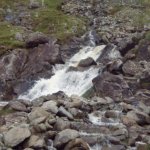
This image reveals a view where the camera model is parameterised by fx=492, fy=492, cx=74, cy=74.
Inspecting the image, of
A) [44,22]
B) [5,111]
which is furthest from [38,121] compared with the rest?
[44,22]

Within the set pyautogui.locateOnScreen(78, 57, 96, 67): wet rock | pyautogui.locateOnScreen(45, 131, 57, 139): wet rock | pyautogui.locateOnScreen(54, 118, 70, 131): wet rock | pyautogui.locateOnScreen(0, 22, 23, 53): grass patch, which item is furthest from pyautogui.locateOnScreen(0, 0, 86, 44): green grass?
pyautogui.locateOnScreen(45, 131, 57, 139): wet rock

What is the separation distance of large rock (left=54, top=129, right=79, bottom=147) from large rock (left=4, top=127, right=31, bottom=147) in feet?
9.99

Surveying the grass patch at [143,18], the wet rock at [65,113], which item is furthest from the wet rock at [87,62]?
the wet rock at [65,113]

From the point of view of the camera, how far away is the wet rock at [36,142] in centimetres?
4816

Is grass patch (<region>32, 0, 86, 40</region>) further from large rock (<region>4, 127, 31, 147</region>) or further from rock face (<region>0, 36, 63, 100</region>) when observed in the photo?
large rock (<region>4, 127, 31, 147</region>)

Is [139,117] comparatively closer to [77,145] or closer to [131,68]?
[77,145]

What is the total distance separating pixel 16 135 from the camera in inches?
1961

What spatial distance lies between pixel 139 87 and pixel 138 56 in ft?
29.5

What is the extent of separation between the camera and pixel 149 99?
67.2 meters

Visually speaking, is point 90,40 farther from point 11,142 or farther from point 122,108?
point 11,142

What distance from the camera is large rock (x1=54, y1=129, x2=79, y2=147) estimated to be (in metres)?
48.6

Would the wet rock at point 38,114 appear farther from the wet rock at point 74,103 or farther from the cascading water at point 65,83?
the cascading water at point 65,83

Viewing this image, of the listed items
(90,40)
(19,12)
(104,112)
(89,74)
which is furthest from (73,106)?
(19,12)

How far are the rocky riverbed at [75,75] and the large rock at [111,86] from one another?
0.47ft
